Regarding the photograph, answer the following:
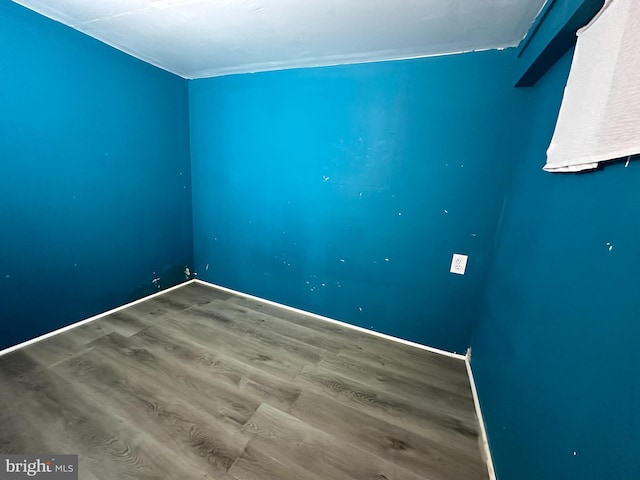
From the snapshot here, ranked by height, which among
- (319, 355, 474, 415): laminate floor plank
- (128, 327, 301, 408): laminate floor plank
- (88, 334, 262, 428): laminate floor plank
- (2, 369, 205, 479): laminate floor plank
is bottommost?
(2, 369, 205, 479): laminate floor plank

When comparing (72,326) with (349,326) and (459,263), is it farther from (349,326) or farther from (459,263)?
(459,263)

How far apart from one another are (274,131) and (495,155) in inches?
66.7

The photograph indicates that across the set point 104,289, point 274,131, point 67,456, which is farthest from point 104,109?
point 67,456

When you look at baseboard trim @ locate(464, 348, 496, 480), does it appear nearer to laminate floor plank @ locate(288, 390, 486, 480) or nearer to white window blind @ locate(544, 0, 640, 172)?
laminate floor plank @ locate(288, 390, 486, 480)

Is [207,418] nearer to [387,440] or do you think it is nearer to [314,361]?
[314,361]

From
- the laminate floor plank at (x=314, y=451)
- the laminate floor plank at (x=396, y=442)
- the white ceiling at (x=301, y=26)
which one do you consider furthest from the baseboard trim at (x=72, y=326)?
the white ceiling at (x=301, y=26)

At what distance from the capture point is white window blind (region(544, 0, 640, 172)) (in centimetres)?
60

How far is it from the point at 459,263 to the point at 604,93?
1.24 m

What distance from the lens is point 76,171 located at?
1783 millimetres

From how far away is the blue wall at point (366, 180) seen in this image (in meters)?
1.61

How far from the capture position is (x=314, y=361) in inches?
69.6

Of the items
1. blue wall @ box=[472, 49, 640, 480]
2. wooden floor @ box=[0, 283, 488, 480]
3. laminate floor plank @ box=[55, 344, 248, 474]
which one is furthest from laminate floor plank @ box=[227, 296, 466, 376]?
laminate floor plank @ box=[55, 344, 248, 474]

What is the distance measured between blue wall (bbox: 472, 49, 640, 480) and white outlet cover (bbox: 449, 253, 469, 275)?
0.39 m

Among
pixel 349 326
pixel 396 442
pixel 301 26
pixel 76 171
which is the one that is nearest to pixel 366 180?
pixel 301 26
